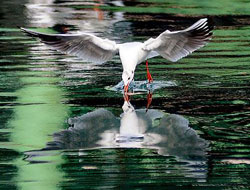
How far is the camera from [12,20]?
1856cm

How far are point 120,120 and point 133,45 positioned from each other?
6.63ft

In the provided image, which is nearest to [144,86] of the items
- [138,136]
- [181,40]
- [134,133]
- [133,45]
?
[133,45]

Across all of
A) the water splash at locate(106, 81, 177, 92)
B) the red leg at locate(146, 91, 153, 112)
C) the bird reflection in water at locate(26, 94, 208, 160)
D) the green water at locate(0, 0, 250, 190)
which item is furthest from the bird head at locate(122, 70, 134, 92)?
the bird reflection in water at locate(26, 94, 208, 160)

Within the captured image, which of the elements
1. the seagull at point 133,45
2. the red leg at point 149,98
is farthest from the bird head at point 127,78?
the red leg at point 149,98

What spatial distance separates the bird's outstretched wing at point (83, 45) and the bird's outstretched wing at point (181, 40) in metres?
0.65

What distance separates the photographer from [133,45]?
37.7ft

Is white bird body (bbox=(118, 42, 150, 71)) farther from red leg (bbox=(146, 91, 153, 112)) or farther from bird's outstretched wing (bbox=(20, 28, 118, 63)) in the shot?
red leg (bbox=(146, 91, 153, 112))

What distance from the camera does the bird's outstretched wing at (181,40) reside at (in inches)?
428

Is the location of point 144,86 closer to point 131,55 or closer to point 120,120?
point 131,55

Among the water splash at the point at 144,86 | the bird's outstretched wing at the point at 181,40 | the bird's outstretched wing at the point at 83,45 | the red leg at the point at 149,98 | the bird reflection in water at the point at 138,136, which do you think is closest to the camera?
the bird reflection in water at the point at 138,136

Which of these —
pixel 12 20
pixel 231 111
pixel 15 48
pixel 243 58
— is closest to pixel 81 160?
pixel 231 111

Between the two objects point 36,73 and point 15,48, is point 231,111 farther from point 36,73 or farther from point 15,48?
point 15,48

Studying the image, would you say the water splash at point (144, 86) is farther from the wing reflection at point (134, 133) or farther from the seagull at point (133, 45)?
the wing reflection at point (134, 133)

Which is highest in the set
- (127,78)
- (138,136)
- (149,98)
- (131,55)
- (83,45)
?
(83,45)
